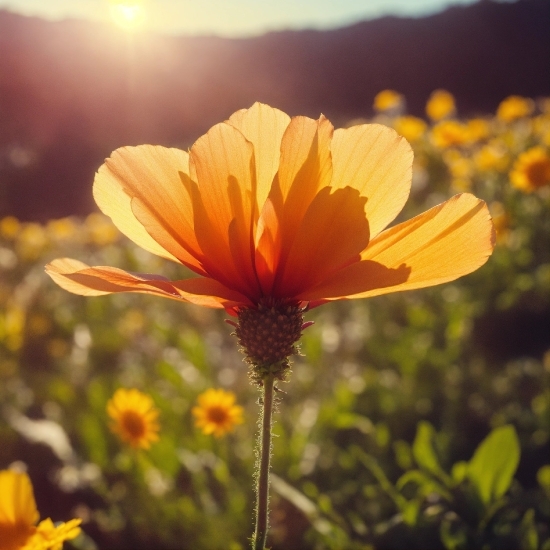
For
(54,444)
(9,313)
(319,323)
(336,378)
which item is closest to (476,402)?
(336,378)

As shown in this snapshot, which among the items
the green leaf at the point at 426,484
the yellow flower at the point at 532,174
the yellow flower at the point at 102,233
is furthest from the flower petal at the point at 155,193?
the yellow flower at the point at 102,233

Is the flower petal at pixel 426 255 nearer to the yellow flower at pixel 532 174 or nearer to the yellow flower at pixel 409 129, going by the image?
the yellow flower at pixel 532 174

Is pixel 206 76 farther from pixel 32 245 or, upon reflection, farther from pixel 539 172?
pixel 539 172

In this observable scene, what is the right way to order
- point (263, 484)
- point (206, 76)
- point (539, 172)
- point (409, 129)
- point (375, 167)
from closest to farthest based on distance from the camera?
1. point (263, 484)
2. point (375, 167)
3. point (539, 172)
4. point (409, 129)
5. point (206, 76)

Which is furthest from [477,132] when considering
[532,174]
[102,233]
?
[102,233]

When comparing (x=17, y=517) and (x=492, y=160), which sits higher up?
(x=492, y=160)

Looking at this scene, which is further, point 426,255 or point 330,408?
point 330,408

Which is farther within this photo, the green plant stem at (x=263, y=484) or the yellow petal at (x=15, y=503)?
the yellow petal at (x=15, y=503)

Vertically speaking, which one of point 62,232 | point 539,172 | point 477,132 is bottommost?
point 539,172
